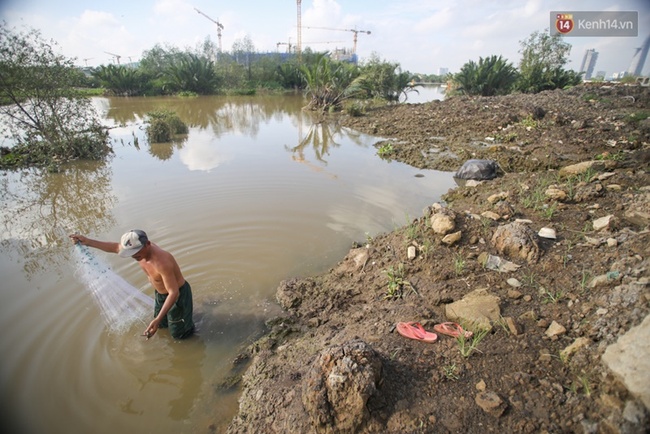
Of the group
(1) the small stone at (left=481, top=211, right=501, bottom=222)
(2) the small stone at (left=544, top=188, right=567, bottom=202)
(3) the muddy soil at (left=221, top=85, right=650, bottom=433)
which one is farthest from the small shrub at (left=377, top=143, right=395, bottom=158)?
(1) the small stone at (left=481, top=211, right=501, bottom=222)

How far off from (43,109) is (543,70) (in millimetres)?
23191

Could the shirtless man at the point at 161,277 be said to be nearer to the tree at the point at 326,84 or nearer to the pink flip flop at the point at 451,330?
the pink flip flop at the point at 451,330

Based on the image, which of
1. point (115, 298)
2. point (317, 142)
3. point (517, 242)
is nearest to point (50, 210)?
point (115, 298)

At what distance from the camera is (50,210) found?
6133mm

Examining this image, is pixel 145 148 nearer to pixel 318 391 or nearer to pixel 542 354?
pixel 318 391

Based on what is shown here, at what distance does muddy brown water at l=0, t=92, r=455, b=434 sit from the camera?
267 cm

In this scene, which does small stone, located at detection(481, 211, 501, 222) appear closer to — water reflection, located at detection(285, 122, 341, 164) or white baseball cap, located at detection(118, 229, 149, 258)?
white baseball cap, located at detection(118, 229, 149, 258)

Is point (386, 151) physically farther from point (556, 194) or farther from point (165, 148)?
point (165, 148)

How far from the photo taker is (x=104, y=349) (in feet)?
10.1

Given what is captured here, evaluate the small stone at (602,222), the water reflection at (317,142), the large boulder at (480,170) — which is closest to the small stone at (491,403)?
the small stone at (602,222)

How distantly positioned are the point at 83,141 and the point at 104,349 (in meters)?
8.27

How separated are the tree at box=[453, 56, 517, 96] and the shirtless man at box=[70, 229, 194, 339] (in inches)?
824

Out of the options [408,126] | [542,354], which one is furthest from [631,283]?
[408,126]

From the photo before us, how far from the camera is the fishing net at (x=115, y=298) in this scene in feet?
11.0
